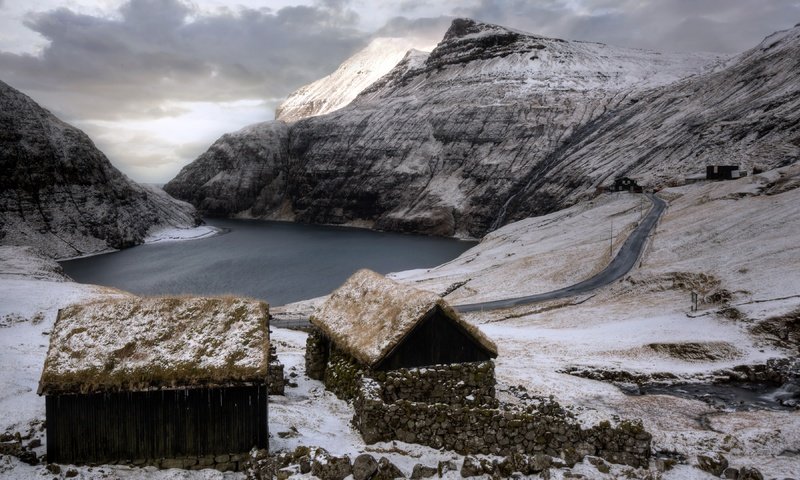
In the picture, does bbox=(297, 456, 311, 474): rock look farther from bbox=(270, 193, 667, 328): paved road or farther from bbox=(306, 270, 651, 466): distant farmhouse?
bbox=(270, 193, 667, 328): paved road

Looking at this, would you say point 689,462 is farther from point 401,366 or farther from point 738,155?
point 738,155

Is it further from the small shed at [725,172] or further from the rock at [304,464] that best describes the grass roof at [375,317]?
the small shed at [725,172]

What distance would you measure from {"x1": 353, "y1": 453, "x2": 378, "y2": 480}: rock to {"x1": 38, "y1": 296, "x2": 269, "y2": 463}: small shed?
11.9 ft

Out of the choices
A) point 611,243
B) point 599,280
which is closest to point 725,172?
point 611,243

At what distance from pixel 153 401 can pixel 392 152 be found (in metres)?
158

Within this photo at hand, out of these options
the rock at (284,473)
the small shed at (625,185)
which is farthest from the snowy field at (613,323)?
the small shed at (625,185)

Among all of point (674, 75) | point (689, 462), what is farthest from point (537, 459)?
point (674, 75)

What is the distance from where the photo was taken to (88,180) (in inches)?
5113

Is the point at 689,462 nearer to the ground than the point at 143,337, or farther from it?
nearer to the ground

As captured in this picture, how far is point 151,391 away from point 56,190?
128m

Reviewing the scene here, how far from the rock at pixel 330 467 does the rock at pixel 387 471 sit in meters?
0.82

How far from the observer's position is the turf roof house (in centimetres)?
2055

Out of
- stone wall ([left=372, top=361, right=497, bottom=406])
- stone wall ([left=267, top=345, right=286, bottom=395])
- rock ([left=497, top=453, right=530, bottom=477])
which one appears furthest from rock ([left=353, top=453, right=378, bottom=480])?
stone wall ([left=267, top=345, right=286, bottom=395])

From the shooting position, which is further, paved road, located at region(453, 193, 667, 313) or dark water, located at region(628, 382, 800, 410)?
paved road, located at region(453, 193, 667, 313)
